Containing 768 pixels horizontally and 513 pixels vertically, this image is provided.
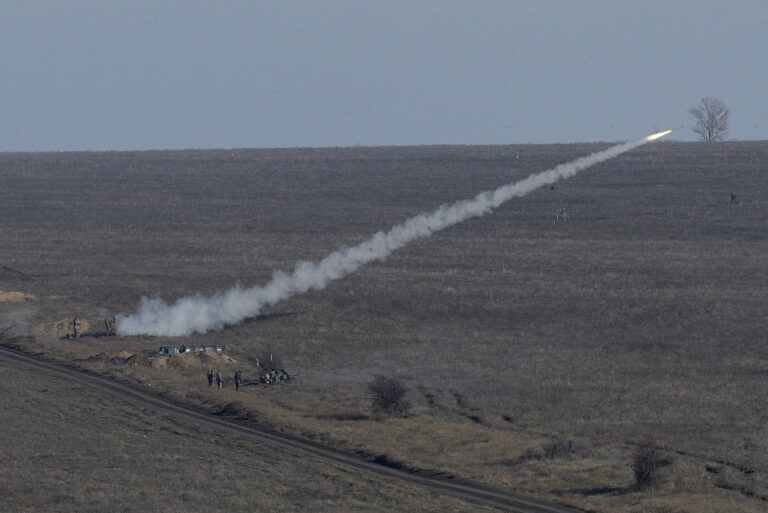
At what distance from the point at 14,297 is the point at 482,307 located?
33.0 meters

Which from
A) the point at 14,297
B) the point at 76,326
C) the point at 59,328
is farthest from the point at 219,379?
the point at 14,297

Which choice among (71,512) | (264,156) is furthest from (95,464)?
(264,156)

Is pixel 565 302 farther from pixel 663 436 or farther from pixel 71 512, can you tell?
pixel 71 512

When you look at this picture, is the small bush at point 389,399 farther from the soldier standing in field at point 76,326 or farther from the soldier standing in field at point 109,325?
the soldier standing in field at point 76,326

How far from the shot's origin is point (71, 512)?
111 feet

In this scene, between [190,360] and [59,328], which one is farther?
[59,328]

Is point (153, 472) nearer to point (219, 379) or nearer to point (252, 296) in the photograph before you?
point (219, 379)

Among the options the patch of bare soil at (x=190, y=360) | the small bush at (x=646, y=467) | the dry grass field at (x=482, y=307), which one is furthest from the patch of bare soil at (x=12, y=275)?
the small bush at (x=646, y=467)

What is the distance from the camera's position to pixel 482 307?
75.1 meters

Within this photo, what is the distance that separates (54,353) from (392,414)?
74.4 ft

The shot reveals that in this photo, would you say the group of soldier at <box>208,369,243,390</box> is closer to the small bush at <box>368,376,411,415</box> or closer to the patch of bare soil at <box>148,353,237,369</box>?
the patch of bare soil at <box>148,353,237,369</box>

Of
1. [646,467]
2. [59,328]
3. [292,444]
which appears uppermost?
[59,328]

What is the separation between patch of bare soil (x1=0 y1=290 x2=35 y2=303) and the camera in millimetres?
78213

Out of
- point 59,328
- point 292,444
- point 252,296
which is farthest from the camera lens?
point 252,296
